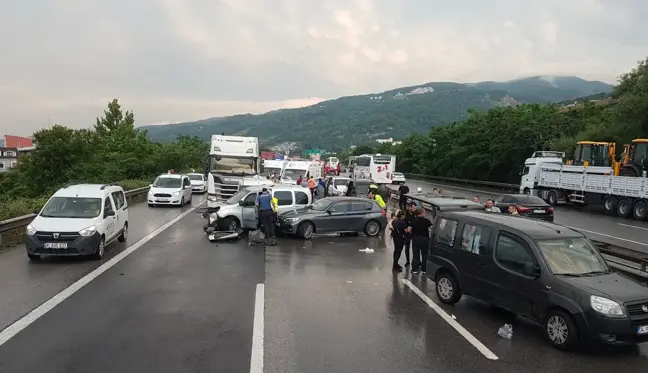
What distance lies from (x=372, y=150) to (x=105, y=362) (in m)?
130

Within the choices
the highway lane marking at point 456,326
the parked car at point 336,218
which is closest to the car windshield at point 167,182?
the parked car at point 336,218

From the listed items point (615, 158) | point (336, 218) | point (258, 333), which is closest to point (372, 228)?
point (336, 218)

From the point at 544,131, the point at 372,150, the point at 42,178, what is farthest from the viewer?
the point at 372,150

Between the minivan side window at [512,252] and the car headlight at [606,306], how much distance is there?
3.40 feet

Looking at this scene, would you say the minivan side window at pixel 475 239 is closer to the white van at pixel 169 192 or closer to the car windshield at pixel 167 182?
the white van at pixel 169 192

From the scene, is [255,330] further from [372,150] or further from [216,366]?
[372,150]

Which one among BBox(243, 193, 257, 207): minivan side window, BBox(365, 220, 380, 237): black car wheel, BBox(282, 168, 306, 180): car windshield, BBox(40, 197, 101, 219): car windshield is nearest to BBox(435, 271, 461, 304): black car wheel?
BBox(365, 220, 380, 237): black car wheel

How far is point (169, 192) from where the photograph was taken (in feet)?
90.4

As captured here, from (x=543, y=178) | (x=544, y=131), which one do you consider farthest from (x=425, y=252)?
(x=544, y=131)

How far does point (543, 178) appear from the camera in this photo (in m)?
33.4

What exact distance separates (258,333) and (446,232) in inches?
164

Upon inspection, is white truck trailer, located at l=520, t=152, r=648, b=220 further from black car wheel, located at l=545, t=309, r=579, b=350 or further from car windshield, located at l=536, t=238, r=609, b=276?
black car wheel, located at l=545, t=309, r=579, b=350

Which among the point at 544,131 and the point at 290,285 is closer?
the point at 290,285

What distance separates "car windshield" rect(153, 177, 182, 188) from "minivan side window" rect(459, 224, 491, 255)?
72.7ft
